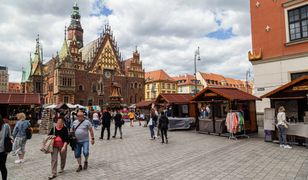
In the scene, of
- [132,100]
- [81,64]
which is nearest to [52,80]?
[81,64]

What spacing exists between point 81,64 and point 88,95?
760cm

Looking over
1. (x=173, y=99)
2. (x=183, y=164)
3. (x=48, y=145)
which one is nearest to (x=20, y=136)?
(x=48, y=145)

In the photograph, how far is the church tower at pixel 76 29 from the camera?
6538 cm

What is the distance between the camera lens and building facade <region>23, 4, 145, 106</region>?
5006cm

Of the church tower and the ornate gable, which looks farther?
the church tower

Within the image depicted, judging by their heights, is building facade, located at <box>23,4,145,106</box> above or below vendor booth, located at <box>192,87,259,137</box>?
above

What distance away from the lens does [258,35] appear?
18266 mm

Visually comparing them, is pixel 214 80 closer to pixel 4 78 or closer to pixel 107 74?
pixel 107 74

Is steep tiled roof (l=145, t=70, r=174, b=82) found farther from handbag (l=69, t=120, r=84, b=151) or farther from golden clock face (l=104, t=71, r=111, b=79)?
handbag (l=69, t=120, r=84, b=151)

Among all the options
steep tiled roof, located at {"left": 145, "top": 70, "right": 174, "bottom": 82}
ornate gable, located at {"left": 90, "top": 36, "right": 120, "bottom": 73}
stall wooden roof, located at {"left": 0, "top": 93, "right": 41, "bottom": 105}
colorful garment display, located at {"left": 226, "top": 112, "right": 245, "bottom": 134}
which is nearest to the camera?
colorful garment display, located at {"left": 226, "top": 112, "right": 245, "bottom": 134}

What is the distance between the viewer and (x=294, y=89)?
37.0 feet

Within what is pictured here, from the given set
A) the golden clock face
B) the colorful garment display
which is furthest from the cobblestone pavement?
the golden clock face

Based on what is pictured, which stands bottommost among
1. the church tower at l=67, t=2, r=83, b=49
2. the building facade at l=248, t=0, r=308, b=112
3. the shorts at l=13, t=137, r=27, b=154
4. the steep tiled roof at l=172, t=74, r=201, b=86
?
the shorts at l=13, t=137, r=27, b=154

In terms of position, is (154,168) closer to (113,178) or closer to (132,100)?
(113,178)
